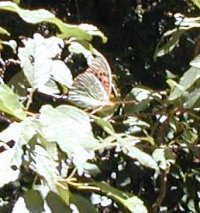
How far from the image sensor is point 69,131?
42.0 inches

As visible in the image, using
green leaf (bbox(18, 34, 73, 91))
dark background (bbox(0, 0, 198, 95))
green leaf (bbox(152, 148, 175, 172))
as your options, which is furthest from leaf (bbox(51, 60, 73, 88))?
dark background (bbox(0, 0, 198, 95))

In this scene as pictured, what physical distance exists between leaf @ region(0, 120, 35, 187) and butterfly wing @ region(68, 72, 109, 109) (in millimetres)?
295

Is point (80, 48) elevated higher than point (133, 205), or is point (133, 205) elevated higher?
point (80, 48)

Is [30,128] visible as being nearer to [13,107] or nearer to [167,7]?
[13,107]

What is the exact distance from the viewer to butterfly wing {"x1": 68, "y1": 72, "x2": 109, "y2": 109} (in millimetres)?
1368

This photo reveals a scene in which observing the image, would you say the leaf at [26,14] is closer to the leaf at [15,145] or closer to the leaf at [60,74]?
the leaf at [60,74]

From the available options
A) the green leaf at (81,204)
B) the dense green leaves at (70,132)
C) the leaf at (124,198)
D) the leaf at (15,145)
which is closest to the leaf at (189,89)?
the dense green leaves at (70,132)

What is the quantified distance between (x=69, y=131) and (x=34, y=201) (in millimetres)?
141

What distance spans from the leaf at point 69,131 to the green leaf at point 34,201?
81 mm

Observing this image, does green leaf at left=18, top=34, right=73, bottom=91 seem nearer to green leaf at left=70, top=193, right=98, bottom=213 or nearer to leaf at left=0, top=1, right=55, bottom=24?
leaf at left=0, top=1, right=55, bottom=24

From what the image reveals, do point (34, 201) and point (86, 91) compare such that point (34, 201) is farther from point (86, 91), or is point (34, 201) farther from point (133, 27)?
point (133, 27)

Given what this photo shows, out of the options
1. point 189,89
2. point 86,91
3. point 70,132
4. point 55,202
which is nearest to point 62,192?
point 55,202

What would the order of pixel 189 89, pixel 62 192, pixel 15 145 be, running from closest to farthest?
1. pixel 15 145
2. pixel 62 192
3. pixel 189 89

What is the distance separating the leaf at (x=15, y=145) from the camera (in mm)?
1050
